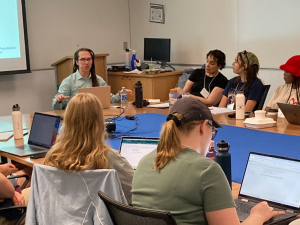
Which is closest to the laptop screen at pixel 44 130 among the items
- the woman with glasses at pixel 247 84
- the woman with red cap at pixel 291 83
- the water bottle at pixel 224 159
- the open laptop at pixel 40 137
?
the open laptop at pixel 40 137

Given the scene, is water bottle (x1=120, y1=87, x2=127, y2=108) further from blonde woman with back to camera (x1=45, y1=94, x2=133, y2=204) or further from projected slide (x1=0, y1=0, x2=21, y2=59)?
projected slide (x1=0, y1=0, x2=21, y2=59)

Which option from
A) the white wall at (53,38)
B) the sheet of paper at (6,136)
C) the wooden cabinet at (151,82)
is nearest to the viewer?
the sheet of paper at (6,136)

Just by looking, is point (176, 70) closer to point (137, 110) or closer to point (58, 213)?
point (137, 110)

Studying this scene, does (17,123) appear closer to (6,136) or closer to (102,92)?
(6,136)

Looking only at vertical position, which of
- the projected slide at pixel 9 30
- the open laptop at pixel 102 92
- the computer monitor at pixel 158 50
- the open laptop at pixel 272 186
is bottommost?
the open laptop at pixel 272 186

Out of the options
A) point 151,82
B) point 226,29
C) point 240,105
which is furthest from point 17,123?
point 226,29

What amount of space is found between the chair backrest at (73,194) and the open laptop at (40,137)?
915 millimetres

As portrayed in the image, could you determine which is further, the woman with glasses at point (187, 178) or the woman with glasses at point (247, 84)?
the woman with glasses at point (247, 84)

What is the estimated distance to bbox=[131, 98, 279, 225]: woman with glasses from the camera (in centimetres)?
133

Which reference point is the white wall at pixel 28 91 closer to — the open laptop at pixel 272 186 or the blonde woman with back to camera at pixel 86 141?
the blonde woman with back to camera at pixel 86 141

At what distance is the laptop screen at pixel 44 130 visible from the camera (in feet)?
8.89

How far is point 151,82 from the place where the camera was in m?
5.86

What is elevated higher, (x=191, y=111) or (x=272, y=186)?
(x=191, y=111)

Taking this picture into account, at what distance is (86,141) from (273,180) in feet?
2.54
